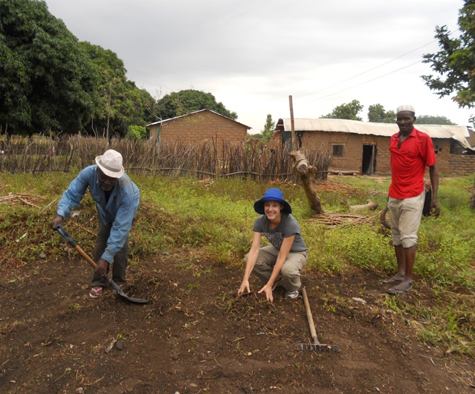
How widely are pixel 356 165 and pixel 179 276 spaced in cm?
1519

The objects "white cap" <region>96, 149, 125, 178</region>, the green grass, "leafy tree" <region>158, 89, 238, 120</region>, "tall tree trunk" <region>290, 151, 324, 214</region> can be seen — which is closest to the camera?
"white cap" <region>96, 149, 125, 178</region>

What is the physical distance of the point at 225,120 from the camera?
67.8 feet

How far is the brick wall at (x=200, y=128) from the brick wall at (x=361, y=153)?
13.5 ft

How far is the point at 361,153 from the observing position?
17453mm

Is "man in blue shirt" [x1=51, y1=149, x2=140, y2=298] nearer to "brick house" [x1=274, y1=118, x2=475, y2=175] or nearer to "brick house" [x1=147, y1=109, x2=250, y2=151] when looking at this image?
"brick house" [x1=274, y1=118, x2=475, y2=175]

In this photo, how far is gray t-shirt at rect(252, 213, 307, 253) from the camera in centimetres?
302

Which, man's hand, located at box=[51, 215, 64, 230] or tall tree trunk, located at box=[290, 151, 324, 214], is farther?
tall tree trunk, located at box=[290, 151, 324, 214]

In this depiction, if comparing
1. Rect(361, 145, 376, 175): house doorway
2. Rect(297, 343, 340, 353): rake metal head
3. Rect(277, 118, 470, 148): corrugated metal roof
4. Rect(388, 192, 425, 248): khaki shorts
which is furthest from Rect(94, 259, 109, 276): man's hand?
Rect(361, 145, 376, 175): house doorway

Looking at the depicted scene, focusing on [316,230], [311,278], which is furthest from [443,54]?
[311,278]

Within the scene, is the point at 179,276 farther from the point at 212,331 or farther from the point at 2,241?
the point at 2,241

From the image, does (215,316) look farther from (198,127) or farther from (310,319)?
(198,127)

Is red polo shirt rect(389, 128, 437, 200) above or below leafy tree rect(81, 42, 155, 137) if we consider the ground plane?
below

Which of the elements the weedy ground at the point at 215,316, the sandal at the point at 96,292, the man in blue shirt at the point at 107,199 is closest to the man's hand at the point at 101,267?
the man in blue shirt at the point at 107,199

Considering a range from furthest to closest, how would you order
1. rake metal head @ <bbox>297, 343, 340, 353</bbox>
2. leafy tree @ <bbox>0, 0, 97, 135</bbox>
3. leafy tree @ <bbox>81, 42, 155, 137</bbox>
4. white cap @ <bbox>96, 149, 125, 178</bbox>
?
leafy tree @ <bbox>81, 42, 155, 137</bbox>
leafy tree @ <bbox>0, 0, 97, 135</bbox>
white cap @ <bbox>96, 149, 125, 178</bbox>
rake metal head @ <bbox>297, 343, 340, 353</bbox>
